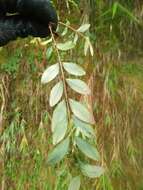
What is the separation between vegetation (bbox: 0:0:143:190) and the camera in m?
1.68

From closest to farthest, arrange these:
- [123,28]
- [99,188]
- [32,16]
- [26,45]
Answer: [32,16] → [99,188] → [123,28] → [26,45]

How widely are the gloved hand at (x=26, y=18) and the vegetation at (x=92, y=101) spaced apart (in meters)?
1.03

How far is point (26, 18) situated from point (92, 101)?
1.14 metres

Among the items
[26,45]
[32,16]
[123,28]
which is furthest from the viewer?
[26,45]

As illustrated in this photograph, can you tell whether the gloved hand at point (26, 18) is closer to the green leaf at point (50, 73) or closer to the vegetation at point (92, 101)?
the green leaf at point (50, 73)

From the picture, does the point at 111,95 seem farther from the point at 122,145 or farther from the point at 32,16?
the point at 32,16

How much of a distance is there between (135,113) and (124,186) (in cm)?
26

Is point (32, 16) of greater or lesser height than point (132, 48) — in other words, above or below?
above

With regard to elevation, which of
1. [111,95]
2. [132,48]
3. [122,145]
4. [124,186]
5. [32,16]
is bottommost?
[124,186]

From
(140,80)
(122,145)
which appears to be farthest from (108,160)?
(140,80)

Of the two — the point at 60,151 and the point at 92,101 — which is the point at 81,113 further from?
the point at 92,101

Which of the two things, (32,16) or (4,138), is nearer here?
(32,16)

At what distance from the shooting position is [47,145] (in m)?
1.72

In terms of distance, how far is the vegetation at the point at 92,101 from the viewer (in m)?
1.68
